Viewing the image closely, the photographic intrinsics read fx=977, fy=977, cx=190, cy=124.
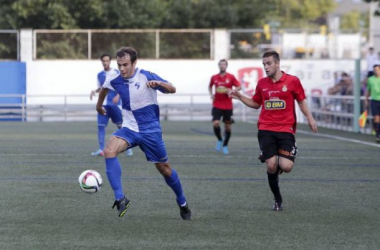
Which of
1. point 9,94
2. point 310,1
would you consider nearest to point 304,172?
point 9,94

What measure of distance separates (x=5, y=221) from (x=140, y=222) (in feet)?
4.44

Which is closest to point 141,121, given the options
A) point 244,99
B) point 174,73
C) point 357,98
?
point 244,99

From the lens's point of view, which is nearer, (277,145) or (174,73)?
(277,145)

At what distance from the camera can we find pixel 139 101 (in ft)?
33.6

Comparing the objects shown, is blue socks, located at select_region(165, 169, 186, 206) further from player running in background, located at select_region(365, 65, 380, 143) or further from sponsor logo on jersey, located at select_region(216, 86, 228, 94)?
player running in background, located at select_region(365, 65, 380, 143)

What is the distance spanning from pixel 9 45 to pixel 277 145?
105ft

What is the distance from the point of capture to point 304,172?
15.9 m

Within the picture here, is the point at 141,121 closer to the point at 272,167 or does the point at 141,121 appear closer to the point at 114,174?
the point at 114,174

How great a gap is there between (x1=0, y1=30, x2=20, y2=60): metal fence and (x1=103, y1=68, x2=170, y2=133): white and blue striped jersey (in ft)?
105

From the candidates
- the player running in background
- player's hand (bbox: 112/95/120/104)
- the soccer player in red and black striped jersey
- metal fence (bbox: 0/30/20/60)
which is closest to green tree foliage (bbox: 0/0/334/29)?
metal fence (bbox: 0/30/20/60)

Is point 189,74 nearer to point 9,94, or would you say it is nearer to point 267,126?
point 9,94

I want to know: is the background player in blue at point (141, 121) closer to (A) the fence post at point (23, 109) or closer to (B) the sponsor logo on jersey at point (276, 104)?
(B) the sponsor logo on jersey at point (276, 104)

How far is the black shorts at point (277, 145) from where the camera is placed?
36.2 ft

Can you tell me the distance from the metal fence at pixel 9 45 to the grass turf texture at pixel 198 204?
860 inches
